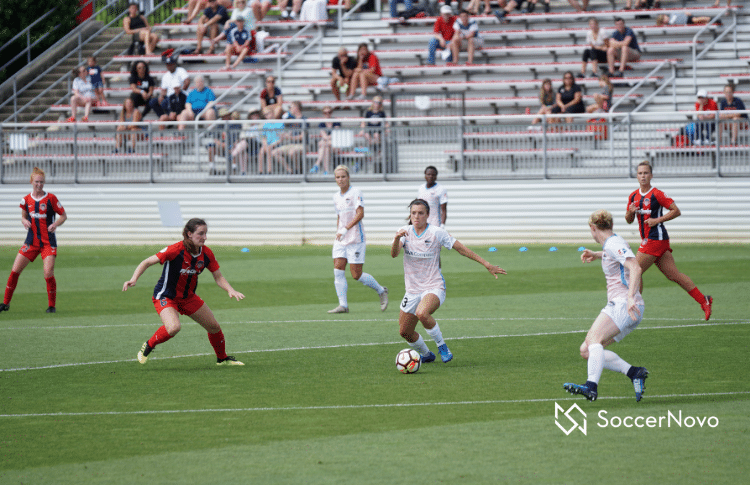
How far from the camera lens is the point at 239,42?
3011cm

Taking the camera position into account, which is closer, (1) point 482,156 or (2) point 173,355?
(2) point 173,355

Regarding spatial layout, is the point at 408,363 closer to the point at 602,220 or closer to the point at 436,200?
the point at 602,220

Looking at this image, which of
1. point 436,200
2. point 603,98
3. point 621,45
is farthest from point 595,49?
point 436,200

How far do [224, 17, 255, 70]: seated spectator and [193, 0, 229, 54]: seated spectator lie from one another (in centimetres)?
84

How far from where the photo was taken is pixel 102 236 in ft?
82.3

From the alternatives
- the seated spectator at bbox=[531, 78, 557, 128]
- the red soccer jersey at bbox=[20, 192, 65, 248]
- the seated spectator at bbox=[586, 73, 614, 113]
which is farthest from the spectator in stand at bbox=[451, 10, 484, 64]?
the red soccer jersey at bbox=[20, 192, 65, 248]

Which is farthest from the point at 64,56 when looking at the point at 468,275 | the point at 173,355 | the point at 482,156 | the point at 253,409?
the point at 253,409

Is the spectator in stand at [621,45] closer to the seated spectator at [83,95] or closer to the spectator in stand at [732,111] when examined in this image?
the spectator in stand at [732,111]

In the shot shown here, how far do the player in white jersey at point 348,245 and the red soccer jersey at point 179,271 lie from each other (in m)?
4.14

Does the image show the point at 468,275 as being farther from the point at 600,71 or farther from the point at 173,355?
the point at 600,71

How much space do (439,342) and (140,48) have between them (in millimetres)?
24175

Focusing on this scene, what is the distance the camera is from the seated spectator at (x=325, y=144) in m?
23.6

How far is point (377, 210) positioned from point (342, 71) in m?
5.58

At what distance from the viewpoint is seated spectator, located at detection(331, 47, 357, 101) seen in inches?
1081
